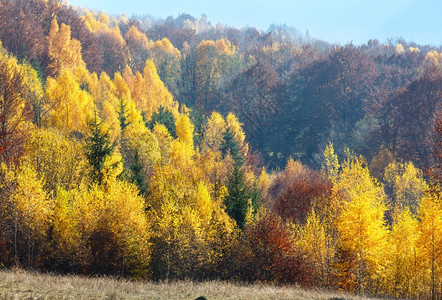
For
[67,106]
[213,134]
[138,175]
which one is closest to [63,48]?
[67,106]

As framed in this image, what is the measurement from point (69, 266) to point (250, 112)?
79467 mm

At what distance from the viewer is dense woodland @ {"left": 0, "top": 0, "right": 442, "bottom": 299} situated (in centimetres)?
3719

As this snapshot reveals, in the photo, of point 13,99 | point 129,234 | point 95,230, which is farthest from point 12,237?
point 13,99

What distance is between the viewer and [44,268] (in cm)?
3475

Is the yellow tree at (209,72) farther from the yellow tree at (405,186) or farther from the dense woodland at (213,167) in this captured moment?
the yellow tree at (405,186)

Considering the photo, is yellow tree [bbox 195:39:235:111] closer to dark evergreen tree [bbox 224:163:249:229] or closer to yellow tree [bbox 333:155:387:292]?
dark evergreen tree [bbox 224:163:249:229]

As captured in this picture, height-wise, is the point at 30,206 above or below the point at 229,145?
below

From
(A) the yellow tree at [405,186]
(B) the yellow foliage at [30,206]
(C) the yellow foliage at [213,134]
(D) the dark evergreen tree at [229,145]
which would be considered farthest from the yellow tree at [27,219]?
(A) the yellow tree at [405,186]

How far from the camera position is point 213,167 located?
5950 centimetres

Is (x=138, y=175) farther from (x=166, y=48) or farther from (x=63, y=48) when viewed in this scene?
(x=166, y=48)

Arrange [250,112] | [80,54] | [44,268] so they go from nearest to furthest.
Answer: [44,268]
[80,54]
[250,112]

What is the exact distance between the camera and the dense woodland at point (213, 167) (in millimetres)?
37188

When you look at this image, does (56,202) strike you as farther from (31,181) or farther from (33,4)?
(33,4)

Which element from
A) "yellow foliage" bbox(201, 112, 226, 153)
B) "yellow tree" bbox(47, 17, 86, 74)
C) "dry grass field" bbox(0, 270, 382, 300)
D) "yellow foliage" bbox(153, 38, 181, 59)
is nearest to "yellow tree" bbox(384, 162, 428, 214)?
"yellow foliage" bbox(201, 112, 226, 153)
